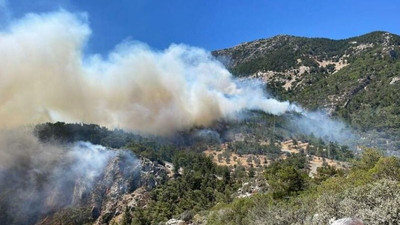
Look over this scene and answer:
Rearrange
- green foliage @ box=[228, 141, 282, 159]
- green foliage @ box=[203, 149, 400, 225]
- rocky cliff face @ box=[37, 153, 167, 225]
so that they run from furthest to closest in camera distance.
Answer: green foliage @ box=[228, 141, 282, 159], rocky cliff face @ box=[37, 153, 167, 225], green foliage @ box=[203, 149, 400, 225]

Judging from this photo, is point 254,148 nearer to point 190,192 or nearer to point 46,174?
point 190,192

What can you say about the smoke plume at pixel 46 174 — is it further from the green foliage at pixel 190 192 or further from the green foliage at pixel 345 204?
the green foliage at pixel 345 204

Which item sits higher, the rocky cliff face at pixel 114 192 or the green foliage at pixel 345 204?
the rocky cliff face at pixel 114 192

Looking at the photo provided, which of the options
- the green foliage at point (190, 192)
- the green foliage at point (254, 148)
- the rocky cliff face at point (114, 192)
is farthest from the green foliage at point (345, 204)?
the green foliage at point (254, 148)

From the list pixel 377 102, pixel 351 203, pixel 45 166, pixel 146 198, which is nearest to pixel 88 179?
pixel 45 166

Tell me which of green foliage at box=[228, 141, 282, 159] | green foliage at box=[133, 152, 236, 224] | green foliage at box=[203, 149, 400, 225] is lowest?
green foliage at box=[203, 149, 400, 225]

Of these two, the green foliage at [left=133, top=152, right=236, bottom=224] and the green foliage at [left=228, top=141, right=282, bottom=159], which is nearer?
the green foliage at [left=133, top=152, right=236, bottom=224]

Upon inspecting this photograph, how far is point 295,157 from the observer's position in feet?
459

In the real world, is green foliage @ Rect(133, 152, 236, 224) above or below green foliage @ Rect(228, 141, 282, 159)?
below

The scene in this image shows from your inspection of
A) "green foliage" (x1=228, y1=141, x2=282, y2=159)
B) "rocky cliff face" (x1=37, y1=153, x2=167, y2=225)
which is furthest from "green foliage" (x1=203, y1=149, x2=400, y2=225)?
"green foliage" (x1=228, y1=141, x2=282, y2=159)

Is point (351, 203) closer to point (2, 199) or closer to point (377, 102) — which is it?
point (2, 199)

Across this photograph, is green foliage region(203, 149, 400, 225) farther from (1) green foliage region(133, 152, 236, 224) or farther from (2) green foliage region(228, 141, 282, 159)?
(2) green foliage region(228, 141, 282, 159)

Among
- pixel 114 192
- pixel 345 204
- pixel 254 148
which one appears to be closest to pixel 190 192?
pixel 114 192

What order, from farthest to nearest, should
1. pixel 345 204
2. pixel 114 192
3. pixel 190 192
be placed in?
pixel 114 192
pixel 190 192
pixel 345 204
